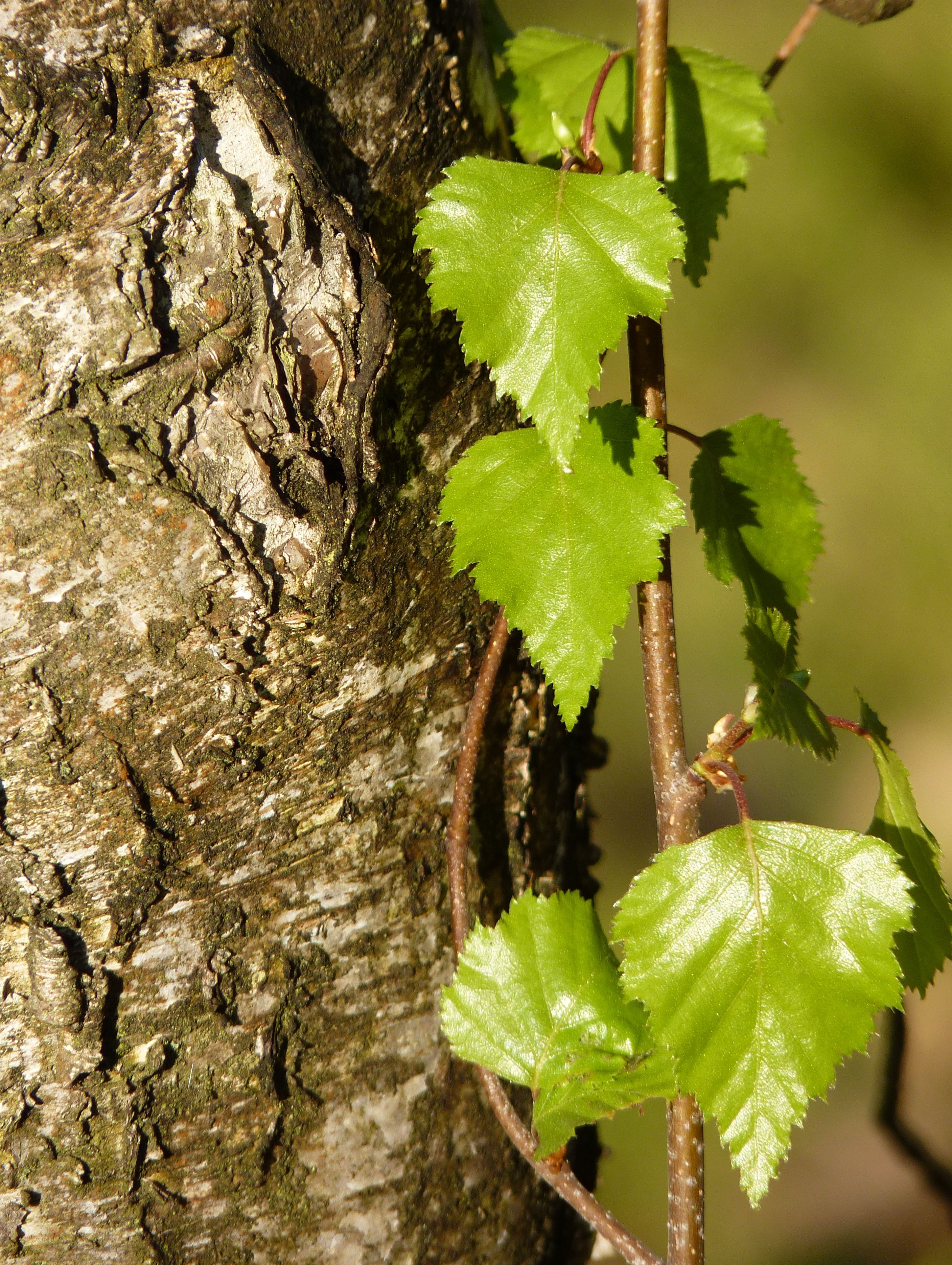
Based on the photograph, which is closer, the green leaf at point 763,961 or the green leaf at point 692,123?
the green leaf at point 763,961

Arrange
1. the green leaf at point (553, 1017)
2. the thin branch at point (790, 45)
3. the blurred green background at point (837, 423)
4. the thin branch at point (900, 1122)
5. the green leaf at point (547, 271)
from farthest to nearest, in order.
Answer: the blurred green background at point (837, 423) < the thin branch at point (900, 1122) < the thin branch at point (790, 45) < the green leaf at point (553, 1017) < the green leaf at point (547, 271)

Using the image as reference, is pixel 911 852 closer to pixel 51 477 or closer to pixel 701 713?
pixel 51 477

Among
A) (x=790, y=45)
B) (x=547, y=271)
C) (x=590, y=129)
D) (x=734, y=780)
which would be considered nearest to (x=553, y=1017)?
(x=734, y=780)

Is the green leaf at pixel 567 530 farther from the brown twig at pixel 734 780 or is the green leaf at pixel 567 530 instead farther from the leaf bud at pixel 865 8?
the leaf bud at pixel 865 8

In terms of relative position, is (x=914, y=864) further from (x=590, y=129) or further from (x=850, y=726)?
(x=590, y=129)

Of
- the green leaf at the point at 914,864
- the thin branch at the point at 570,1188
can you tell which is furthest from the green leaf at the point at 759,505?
the thin branch at the point at 570,1188

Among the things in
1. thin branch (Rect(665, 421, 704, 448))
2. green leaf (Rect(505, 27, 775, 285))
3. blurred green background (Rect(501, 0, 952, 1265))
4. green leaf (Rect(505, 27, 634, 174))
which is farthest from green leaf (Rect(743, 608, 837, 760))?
blurred green background (Rect(501, 0, 952, 1265))
